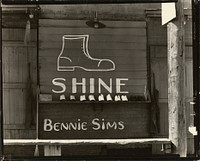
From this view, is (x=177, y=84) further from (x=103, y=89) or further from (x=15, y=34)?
(x=15, y=34)

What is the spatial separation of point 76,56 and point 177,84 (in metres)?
0.95

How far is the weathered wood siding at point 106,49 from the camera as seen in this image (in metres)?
4.31

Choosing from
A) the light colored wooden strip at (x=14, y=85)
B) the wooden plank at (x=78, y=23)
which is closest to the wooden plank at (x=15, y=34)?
the wooden plank at (x=78, y=23)

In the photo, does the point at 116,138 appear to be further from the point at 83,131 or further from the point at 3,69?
the point at 3,69

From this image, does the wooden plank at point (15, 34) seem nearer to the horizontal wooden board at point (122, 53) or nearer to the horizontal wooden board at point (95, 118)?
the horizontal wooden board at point (122, 53)

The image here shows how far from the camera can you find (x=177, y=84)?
4352 millimetres

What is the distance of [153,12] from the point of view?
434 centimetres

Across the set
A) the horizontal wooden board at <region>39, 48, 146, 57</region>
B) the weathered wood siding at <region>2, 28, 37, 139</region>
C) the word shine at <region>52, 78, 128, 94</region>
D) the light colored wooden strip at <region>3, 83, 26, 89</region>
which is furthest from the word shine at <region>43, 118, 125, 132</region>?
the horizontal wooden board at <region>39, 48, 146, 57</region>

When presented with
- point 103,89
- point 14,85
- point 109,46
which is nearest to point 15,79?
point 14,85

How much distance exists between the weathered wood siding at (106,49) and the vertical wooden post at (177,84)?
0.25 metres

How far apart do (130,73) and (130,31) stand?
0.38 m

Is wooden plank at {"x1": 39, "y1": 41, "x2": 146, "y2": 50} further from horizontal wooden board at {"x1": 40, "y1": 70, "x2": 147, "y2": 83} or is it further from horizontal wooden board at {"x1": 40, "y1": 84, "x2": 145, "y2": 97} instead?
horizontal wooden board at {"x1": 40, "y1": 84, "x2": 145, "y2": 97}

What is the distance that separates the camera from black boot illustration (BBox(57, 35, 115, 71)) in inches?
170

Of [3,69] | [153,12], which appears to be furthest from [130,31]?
[3,69]
